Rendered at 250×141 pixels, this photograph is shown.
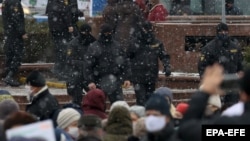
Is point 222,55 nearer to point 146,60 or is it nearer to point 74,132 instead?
point 146,60

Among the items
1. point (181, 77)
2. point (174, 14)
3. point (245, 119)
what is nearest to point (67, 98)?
point (181, 77)

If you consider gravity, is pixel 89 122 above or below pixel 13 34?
above

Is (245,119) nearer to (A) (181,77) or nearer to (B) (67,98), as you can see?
(B) (67,98)

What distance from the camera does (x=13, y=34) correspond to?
17.8 meters

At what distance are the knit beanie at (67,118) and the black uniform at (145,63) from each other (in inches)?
212

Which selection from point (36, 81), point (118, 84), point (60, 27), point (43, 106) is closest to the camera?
point (43, 106)

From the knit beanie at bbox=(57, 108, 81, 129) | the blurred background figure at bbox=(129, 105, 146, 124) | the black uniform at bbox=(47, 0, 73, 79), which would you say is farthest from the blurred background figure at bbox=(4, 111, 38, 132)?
the black uniform at bbox=(47, 0, 73, 79)

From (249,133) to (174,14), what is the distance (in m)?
14.9

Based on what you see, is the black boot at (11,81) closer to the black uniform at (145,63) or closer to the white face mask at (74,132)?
the black uniform at (145,63)

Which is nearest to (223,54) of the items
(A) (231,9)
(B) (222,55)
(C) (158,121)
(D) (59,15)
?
(B) (222,55)

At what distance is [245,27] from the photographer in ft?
62.6

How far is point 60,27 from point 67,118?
305 inches

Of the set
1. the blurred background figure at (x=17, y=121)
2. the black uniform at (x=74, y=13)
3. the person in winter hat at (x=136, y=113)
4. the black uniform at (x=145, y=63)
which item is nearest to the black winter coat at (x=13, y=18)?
the black uniform at (x=74, y=13)

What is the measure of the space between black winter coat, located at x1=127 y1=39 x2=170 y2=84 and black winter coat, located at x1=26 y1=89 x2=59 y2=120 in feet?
14.2
